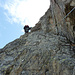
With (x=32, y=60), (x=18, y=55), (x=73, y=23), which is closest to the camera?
(x=32, y=60)

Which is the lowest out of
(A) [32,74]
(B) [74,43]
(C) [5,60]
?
(A) [32,74]

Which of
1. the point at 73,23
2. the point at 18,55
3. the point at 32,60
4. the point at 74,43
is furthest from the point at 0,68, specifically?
the point at 73,23

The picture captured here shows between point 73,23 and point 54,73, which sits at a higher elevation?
point 73,23

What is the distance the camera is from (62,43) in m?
9.83

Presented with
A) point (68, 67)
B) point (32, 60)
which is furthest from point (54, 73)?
point (32, 60)

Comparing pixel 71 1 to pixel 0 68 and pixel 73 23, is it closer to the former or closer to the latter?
pixel 73 23

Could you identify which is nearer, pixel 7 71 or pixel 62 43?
pixel 7 71

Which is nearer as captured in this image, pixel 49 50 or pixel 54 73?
pixel 54 73

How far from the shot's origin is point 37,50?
31.4 ft

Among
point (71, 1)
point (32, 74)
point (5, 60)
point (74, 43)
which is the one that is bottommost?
point (32, 74)

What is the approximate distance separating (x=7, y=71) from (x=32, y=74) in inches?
111

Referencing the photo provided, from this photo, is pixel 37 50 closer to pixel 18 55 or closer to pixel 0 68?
pixel 18 55

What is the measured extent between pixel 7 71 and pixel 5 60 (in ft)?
6.16

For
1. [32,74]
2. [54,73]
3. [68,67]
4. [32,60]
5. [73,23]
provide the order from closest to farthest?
[68,67] → [54,73] → [32,74] → [32,60] → [73,23]
